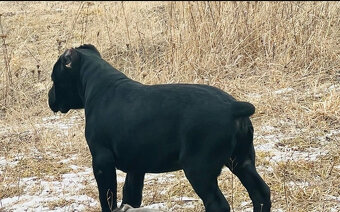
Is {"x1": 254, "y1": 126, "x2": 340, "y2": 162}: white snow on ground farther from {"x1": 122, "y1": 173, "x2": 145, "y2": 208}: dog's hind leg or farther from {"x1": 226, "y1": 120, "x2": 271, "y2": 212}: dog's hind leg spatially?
{"x1": 122, "y1": 173, "x2": 145, "y2": 208}: dog's hind leg

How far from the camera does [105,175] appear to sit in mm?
3426

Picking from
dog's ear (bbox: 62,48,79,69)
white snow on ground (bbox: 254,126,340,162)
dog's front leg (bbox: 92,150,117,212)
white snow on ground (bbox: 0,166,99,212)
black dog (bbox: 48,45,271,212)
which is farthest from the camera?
white snow on ground (bbox: 254,126,340,162)

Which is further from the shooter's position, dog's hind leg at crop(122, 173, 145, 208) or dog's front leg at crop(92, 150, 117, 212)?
dog's hind leg at crop(122, 173, 145, 208)

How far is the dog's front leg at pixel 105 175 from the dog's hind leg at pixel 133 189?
18 centimetres

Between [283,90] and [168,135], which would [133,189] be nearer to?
[168,135]

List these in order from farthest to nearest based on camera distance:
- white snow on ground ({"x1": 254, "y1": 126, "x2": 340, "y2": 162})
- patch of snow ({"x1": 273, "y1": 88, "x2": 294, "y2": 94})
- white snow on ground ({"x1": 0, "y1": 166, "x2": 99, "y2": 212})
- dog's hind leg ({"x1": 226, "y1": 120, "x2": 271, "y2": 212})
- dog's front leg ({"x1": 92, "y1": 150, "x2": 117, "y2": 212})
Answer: patch of snow ({"x1": 273, "y1": 88, "x2": 294, "y2": 94}) → white snow on ground ({"x1": 254, "y1": 126, "x2": 340, "y2": 162}) → white snow on ground ({"x1": 0, "y1": 166, "x2": 99, "y2": 212}) → dog's front leg ({"x1": 92, "y1": 150, "x2": 117, "y2": 212}) → dog's hind leg ({"x1": 226, "y1": 120, "x2": 271, "y2": 212})

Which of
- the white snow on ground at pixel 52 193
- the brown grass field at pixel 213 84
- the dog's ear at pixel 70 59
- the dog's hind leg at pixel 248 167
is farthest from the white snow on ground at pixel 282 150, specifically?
the dog's ear at pixel 70 59

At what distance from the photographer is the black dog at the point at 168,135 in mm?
3041

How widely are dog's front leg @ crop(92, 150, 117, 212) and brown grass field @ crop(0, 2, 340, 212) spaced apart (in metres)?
0.74

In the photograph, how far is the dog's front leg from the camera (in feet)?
11.2

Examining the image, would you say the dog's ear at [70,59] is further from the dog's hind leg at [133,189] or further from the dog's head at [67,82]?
the dog's hind leg at [133,189]

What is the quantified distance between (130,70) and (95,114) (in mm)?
4332

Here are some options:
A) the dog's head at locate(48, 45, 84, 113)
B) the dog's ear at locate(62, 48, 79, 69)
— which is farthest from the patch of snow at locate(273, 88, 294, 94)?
the dog's ear at locate(62, 48, 79, 69)

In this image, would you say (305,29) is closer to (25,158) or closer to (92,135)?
(25,158)
